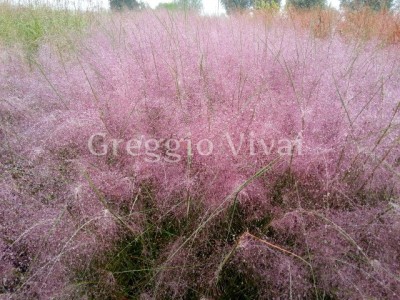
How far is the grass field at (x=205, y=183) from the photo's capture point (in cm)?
124

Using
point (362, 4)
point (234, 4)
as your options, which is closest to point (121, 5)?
point (234, 4)

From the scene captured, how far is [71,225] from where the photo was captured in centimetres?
133

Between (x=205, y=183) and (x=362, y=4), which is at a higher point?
(x=362, y=4)

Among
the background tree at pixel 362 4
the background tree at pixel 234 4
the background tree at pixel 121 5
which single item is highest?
the background tree at pixel 362 4

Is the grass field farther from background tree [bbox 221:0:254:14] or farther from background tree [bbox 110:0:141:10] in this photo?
background tree [bbox 110:0:141:10]

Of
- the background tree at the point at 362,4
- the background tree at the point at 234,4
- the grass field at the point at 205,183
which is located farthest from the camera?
the background tree at the point at 234,4

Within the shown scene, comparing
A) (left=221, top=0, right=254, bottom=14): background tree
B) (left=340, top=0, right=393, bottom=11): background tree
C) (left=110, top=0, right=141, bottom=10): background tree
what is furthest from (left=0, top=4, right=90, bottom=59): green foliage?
(left=340, top=0, right=393, bottom=11): background tree

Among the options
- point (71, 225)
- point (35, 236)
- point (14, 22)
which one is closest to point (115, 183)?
point (71, 225)

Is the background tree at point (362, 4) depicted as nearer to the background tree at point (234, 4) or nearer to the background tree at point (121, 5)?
the background tree at point (234, 4)

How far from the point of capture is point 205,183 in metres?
1.42

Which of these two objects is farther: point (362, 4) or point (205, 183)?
point (362, 4)

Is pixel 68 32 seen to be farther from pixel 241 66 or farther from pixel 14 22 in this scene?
pixel 241 66

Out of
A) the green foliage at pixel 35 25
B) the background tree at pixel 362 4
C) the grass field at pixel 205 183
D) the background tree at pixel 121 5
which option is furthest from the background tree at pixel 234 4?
the grass field at pixel 205 183

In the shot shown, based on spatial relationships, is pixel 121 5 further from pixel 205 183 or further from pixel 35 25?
pixel 205 183
